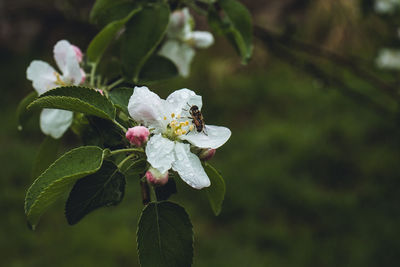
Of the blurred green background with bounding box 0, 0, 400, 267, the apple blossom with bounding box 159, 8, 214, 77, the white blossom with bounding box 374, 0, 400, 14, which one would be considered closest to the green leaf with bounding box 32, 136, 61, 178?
the apple blossom with bounding box 159, 8, 214, 77

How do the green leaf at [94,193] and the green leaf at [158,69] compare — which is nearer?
the green leaf at [94,193]

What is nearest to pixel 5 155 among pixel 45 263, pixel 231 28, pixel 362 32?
pixel 45 263

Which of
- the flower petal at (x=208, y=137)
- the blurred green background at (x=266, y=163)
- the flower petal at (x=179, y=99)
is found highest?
the flower petal at (x=179, y=99)

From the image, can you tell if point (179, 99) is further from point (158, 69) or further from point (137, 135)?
point (158, 69)

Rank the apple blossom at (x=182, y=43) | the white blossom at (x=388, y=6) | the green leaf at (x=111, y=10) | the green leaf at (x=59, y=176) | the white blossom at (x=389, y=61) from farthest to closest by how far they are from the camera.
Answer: the white blossom at (x=389, y=61) < the white blossom at (x=388, y=6) < the apple blossom at (x=182, y=43) < the green leaf at (x=111, y=10) < the green leaf at (x=59, y=176)

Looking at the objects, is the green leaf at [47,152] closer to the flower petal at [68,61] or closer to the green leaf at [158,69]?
the flower petal at [68,61]

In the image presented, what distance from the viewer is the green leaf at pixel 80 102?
74cm

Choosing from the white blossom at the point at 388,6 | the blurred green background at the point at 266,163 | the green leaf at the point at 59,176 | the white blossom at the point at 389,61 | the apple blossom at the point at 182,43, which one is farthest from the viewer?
the white blossom at the point at 389,61

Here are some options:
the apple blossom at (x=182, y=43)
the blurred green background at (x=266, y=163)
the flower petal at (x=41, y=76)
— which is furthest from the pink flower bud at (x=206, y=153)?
the blurred green background at (x=266, y=163)

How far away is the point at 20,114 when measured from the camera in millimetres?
1114

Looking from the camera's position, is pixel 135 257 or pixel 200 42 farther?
pixel 135 257

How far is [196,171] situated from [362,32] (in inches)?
183

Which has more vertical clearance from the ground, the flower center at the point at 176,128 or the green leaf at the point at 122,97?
the green leaf at the point at 122,97

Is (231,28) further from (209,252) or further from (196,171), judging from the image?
(209,252)
